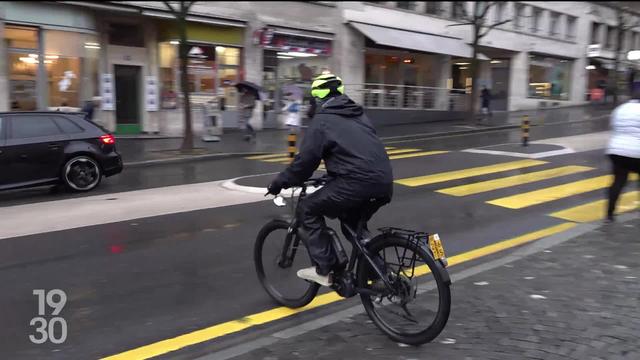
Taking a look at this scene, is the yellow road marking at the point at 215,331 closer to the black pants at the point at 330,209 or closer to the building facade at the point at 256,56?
the black pants at the point at 330,209

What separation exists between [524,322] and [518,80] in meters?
33.8

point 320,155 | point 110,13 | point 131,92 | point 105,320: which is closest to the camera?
point 320,155

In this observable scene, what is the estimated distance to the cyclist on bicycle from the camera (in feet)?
12.3

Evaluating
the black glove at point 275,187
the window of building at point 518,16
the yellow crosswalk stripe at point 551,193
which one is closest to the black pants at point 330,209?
the black glove at point 275,187

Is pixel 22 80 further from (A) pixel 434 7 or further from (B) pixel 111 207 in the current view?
(A) pixel 434 7

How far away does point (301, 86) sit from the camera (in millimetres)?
23938

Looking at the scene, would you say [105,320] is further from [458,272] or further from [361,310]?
[458,272]

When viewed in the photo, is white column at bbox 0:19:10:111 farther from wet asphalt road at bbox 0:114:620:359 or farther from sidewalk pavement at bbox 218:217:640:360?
sidewalk pavement at bbox 218:217:640:360

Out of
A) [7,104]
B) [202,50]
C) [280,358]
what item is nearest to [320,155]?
[280,358]

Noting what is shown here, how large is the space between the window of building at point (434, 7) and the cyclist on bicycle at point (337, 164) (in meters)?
27.4

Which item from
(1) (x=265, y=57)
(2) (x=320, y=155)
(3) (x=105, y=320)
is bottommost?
(3) (x=105, y=320)

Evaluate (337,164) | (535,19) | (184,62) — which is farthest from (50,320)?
(535,19)

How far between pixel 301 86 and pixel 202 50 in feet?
15.7

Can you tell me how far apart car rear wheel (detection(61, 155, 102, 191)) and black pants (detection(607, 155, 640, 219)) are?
27.4ft
